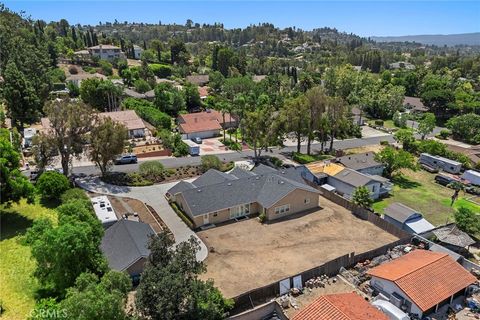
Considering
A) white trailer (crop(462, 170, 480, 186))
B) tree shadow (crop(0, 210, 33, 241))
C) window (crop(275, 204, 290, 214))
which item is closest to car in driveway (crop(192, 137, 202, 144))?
window (crop(275, 204, 290, 214))

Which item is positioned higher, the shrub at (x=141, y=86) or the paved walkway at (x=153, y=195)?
the shrub at (x=141, y=86)

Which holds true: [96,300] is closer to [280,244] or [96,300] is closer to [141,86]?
[280,244]

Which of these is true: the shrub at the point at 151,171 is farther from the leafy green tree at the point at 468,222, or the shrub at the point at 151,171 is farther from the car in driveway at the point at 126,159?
the leafy green tree at the point at 468,222

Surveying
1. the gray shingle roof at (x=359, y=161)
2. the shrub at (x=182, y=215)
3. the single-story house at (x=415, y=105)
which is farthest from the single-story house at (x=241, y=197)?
the single-story house at (x=415, y=105)

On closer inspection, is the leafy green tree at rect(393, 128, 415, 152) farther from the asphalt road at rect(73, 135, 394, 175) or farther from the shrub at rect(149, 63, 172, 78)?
the shrub at rect(149, 63, 172, 78)

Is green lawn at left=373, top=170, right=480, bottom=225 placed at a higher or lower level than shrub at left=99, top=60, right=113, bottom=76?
lower

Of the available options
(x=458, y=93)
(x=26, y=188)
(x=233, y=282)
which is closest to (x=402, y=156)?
(x=233, y=282)
